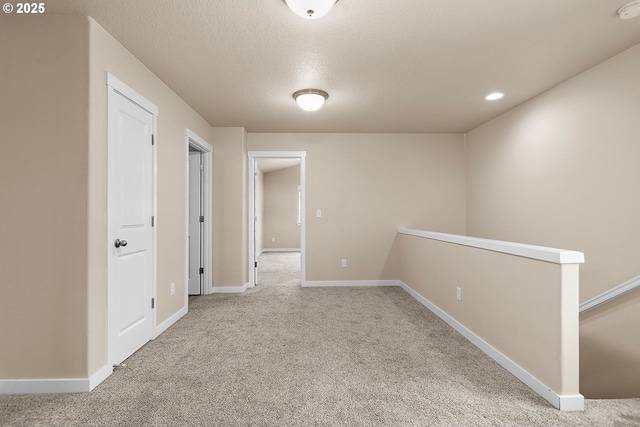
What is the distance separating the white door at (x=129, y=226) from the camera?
212cm

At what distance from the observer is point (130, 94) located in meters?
2.34

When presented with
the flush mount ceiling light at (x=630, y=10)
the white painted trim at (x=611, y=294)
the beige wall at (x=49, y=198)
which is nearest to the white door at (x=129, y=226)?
the beige wall at (x=49, y=198)

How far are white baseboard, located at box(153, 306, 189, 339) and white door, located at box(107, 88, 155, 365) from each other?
12 cm

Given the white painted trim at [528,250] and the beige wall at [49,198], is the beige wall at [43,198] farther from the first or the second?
the white painted trim at [528,250]

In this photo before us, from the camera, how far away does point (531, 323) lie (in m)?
1.93

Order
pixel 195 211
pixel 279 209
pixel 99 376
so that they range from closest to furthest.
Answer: pixel 99 376 < pixel 195 211 < pixel 279 209

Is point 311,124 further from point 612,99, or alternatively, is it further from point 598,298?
point 598,298

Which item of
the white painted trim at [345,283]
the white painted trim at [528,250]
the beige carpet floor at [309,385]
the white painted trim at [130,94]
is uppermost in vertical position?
the white painted trim at [130,94]

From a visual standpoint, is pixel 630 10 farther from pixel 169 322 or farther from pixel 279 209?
pixel 279 209

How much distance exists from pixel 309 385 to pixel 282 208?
817cm

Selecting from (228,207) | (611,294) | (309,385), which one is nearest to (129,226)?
(309,385)

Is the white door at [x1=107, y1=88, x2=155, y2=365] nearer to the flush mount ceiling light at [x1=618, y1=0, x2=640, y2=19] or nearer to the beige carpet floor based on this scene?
the beige carpet floor

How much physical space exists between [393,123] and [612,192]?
2.50 metres

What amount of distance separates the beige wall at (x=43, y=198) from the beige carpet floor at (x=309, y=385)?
34 cm
